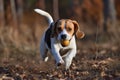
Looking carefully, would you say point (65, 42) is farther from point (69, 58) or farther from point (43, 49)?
point (43, 49)

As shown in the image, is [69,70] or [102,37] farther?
[102,37]

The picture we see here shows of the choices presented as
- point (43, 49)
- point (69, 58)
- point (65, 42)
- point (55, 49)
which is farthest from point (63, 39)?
point (43, 49)

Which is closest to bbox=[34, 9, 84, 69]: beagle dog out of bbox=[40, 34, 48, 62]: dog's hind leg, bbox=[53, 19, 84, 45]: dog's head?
bbox=[53, 19, 84, 45]: dog's head

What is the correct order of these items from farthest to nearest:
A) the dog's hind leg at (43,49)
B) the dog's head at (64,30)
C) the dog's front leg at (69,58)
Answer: the dog's hind leg at (43,49), the dog's front leg at (69,58), the dog's head at (64,30)

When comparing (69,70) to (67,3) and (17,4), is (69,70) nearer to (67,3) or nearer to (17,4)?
(17,4)

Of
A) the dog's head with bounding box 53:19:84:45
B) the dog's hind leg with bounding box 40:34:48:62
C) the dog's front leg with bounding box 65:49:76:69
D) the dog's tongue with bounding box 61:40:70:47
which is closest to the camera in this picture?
the dog's head with bounding box 53:19:84:45

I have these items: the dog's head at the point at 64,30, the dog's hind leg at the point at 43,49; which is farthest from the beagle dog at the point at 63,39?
the dog's hind leg at the point at 43,49

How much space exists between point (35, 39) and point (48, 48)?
7836mm

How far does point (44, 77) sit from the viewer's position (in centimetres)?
1070

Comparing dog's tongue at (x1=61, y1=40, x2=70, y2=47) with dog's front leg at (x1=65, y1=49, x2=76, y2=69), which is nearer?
dog's tongue at (x1=61, y1=40, x2=70, y2=47)

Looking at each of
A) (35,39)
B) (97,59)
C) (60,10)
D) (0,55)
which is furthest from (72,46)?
(60,10)

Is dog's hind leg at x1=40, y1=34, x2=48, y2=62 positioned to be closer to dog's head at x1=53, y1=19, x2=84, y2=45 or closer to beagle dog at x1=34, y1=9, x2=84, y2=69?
beagle dog at x1=34, y1=9, x2=84, y2=69

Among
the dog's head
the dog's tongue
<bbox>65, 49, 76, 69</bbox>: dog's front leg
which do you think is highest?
the dog's head

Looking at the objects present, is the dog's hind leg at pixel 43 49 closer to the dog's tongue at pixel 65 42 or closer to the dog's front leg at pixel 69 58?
the dog's front leg at pixel 69 58
